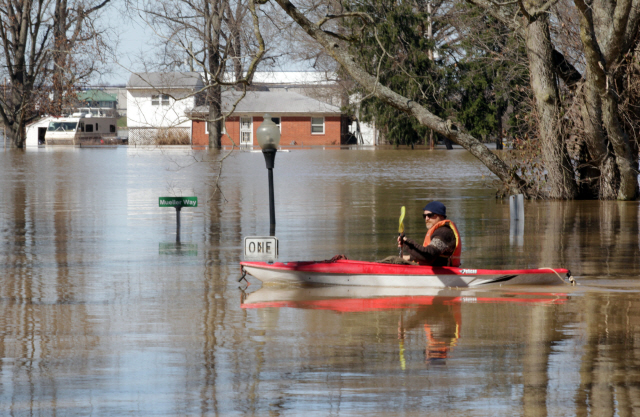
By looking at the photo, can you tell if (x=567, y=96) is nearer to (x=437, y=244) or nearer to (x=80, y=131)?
(x=437, y=244)

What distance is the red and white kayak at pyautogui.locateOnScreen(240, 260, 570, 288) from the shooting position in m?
9.38

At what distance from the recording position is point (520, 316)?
324 inches

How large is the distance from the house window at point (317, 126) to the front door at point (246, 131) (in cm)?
512

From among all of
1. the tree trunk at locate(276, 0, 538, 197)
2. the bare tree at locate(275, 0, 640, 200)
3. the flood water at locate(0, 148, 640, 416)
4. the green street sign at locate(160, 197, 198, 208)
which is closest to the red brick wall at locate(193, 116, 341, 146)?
the bare tree at locate(275, 0, 640, 200)

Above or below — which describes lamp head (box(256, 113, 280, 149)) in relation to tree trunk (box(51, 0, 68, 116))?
below

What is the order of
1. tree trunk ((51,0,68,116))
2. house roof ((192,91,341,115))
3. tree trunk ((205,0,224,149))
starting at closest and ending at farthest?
tree trunk ((205,0,224,149))
tree trunk ((51,0,68,116))
house roof ((192,91,341,115))

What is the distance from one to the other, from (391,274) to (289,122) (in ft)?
199

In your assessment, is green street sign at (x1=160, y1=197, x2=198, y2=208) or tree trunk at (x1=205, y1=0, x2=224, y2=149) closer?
green street sign at (x1=160, y1=197, x2=198, y2=208)

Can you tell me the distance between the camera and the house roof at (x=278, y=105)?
68.6m

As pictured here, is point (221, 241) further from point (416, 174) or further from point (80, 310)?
point (416, 174)

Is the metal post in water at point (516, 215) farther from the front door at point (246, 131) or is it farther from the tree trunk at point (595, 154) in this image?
the front door at point (246, 131)

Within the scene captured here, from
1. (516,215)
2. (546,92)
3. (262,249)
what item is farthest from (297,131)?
(262,249)

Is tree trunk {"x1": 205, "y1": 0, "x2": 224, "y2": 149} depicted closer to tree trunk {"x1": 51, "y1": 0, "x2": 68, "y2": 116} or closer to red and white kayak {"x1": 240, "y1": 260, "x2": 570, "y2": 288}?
tree trunk {"x1": 51, "y1": 0, "x2": 68, "y2": 116}

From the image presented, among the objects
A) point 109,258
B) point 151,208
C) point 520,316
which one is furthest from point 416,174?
point 520,316
